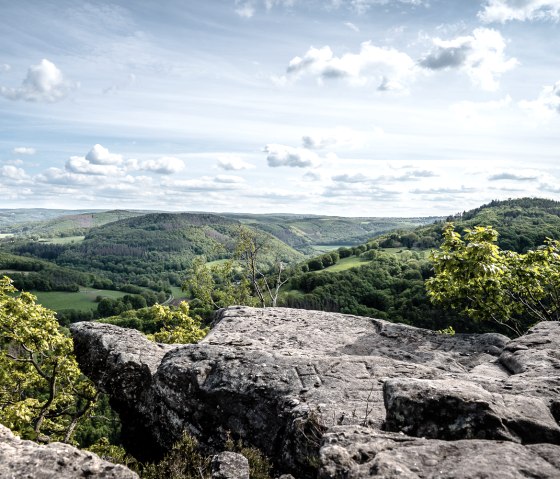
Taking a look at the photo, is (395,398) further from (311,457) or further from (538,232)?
(538,232)

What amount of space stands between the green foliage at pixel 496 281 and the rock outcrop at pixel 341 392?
2325mm

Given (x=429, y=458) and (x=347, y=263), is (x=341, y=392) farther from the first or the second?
(x=347, y=263)

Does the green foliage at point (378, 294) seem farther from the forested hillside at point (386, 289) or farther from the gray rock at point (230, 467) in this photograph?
the gray rock at point (230, 467)

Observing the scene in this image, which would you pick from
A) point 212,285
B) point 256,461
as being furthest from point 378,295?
point 256,461

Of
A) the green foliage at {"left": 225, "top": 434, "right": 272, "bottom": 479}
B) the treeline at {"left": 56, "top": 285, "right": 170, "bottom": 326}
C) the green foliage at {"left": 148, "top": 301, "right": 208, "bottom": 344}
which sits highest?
the green foliage at {"left": 225, "top": 434, "right": 272, "bottom": 479}

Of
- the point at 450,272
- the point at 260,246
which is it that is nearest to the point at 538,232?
the point at 260,246

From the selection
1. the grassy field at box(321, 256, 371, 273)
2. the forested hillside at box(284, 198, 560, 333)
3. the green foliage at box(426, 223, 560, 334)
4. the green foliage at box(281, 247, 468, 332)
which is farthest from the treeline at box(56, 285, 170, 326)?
the green foliage at box(426, 223, 560, 334)

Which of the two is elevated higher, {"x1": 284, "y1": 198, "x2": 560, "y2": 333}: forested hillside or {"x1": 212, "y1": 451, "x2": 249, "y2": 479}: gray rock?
{"x1": 212, "y1": 451, "x2": 249, "y2": 479}: gray rock

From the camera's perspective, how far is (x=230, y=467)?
859 centimetres

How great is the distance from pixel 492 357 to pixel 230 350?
958cm

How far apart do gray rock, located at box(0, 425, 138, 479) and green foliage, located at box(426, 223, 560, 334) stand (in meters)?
13.7

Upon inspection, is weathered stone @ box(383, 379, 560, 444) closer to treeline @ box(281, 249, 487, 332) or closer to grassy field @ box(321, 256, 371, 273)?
treeline @ box(281, 249, 487, 332)

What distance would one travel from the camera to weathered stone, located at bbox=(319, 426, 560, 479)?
5.77 m

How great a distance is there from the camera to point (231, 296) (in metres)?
44.5
